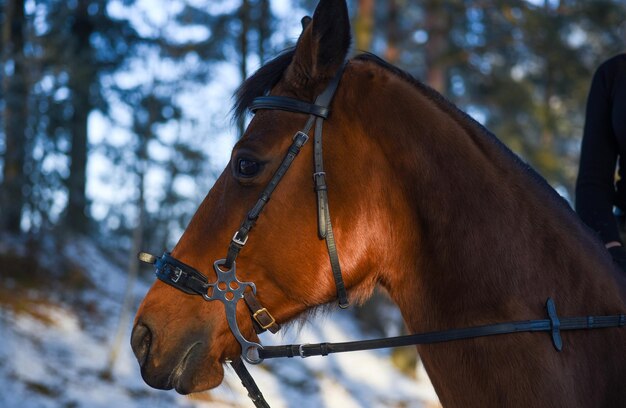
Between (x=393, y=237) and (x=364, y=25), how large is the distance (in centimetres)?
957

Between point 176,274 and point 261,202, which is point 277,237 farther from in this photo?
point 176,274

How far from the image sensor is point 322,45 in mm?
2119

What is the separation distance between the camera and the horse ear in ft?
6.70

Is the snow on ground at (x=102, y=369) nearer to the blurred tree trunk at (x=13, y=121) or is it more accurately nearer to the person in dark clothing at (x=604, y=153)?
the blurred tree trunk at (x=13, y=121)

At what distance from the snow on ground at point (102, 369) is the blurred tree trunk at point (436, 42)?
5627 millimetres

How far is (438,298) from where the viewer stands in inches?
80.7

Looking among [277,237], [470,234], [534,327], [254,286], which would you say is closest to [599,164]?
[470,234]

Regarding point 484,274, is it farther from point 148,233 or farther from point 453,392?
point 148,233

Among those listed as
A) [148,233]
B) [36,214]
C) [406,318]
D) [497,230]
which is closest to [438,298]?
[406,318]

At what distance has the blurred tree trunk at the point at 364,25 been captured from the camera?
10891mm

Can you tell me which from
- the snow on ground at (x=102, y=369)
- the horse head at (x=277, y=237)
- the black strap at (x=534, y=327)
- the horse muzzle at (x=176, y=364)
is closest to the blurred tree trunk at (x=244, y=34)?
the snow on ground at (x=102, y=369)

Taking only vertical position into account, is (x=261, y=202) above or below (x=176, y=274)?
above

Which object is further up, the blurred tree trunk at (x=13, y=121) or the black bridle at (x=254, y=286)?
the black bridle at (x=254, y=286)

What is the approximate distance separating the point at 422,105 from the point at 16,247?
43.2ft
